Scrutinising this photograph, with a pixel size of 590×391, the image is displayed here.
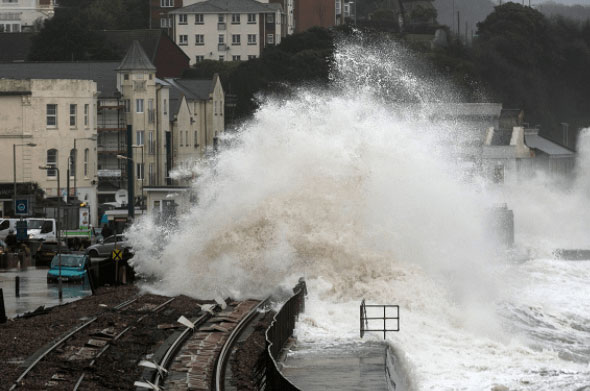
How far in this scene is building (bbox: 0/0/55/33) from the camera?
14838cm

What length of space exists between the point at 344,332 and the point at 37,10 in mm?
129228

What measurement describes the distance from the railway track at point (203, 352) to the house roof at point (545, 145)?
74528mm

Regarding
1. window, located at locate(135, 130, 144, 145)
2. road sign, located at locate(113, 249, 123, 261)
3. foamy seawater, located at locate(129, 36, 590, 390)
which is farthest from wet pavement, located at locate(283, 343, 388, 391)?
window, located at locate(135, 130, 144, 145)

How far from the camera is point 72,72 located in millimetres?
86750

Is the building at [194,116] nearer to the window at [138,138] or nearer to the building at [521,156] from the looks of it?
the window at [138,138]

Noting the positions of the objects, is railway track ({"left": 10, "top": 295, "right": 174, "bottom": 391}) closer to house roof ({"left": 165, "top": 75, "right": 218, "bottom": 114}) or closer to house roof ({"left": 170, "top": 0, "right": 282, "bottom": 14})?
house roof ({"left": 165, "top": 75, "right": 218, "bottom": 114})

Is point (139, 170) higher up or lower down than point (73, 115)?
lower down

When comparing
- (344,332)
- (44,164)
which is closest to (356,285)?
(344,332)

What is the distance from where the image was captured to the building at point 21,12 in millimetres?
148375

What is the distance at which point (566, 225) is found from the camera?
84812 millimetres

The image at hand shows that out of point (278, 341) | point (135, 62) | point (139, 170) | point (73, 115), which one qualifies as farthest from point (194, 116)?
Answer: point (278, 341)

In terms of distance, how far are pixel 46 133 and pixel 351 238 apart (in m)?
41.9

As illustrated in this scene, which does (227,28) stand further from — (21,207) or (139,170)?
(21,207)

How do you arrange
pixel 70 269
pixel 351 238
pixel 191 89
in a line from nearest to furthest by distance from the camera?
pixel 351 238, pixel 70 269, pixel 191 89
